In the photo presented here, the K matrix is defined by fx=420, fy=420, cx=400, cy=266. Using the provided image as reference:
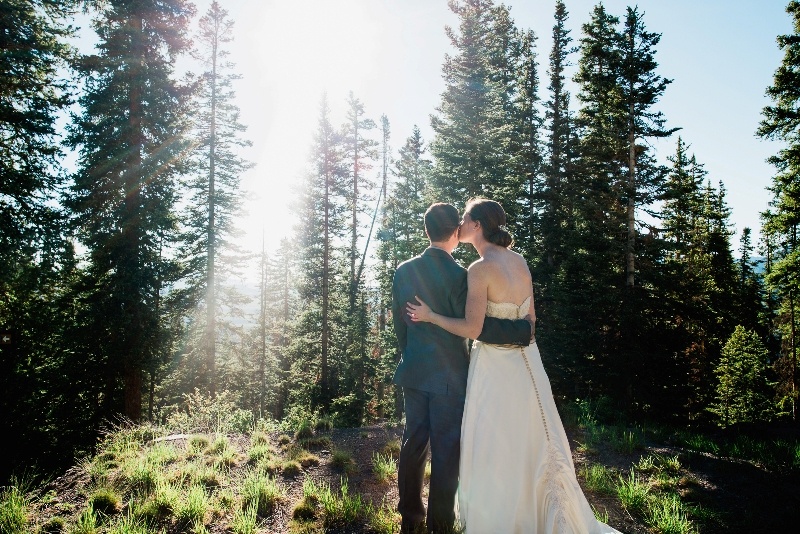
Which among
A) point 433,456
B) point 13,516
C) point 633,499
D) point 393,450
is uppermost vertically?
point 433,456

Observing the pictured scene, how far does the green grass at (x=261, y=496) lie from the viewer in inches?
184

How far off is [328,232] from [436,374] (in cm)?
1948

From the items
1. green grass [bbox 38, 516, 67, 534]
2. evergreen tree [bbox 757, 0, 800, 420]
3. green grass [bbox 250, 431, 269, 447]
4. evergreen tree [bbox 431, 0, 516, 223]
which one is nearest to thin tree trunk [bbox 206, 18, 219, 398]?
evergreen tree [bbox 431, 0, 516, 223]

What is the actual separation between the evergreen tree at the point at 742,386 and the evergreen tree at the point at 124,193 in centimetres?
1883

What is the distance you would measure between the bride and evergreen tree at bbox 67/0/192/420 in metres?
11.9

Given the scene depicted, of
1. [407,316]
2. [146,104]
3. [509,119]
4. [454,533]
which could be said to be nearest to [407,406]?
[407,316]

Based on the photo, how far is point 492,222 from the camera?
3934 mm

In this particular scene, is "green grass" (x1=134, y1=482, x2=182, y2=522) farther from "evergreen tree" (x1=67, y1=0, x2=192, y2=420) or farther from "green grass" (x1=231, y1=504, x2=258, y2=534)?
"evergreen tree" (x1=67, y1=0, x2=192, y2=420)

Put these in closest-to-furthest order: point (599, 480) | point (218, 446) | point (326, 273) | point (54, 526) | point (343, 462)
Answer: point (54, 526) → point (599, 480) → point (343, 462) → point (218, 446) → point (326, 273)

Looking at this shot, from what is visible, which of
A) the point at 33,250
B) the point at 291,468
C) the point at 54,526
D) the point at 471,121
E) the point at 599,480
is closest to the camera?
the point at 54,526

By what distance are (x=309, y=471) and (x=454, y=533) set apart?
3396 millimetres

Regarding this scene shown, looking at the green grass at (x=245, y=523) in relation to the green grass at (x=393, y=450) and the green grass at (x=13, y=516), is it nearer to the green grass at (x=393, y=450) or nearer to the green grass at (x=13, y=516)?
the green grass at (x=13, y=516)

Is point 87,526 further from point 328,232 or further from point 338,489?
point 328,232

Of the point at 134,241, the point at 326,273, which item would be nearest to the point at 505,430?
the point at 134,241
